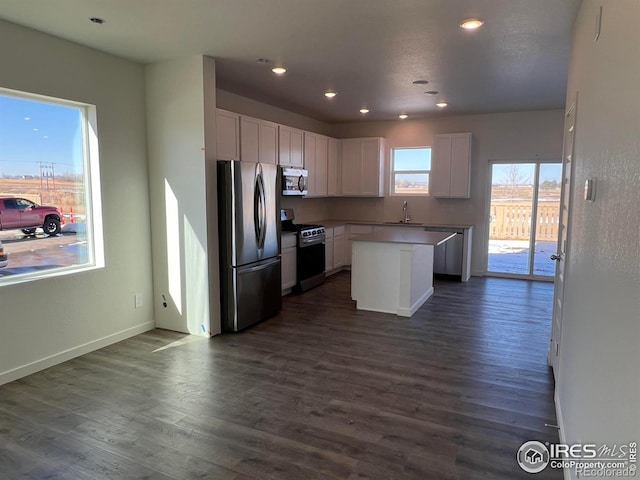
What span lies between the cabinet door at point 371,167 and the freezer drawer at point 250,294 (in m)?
3.36

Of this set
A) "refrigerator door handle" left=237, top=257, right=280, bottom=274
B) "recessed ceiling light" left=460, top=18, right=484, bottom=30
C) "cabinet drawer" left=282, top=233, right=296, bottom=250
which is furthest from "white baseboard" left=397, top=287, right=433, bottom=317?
"recessed ceiling light" left=460, top=18, right=484, bottom=30

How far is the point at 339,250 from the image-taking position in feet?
24.9

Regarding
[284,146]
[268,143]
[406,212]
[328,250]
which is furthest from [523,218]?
[268,143]

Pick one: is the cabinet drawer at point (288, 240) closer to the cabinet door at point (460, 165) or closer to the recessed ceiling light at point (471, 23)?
the cabinet door at point (460, 165)

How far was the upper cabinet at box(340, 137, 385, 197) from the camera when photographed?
7738mm

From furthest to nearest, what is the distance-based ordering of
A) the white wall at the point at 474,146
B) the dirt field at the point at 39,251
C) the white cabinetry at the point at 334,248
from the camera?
the white cabinetry at the point at 334,248 → the white wall at the point at 474,146 → the dirt field at the point at 39,251

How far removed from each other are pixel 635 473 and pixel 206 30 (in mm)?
3690

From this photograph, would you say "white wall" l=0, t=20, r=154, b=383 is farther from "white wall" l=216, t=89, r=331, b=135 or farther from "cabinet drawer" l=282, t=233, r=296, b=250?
"cabinet drawer" l=282, t=233, r=296, b=250

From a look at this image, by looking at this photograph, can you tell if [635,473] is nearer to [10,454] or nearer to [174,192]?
[10,454]

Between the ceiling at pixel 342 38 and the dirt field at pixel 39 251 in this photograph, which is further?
the dirt field at pixel 39 251

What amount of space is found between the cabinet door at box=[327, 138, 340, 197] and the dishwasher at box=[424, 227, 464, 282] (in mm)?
1838

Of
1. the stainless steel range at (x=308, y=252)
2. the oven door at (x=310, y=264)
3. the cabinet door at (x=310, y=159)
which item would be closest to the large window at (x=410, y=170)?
the cabinet door at (x=310, y=159)

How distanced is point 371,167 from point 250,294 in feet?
13.4

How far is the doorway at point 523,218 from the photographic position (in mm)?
6969
